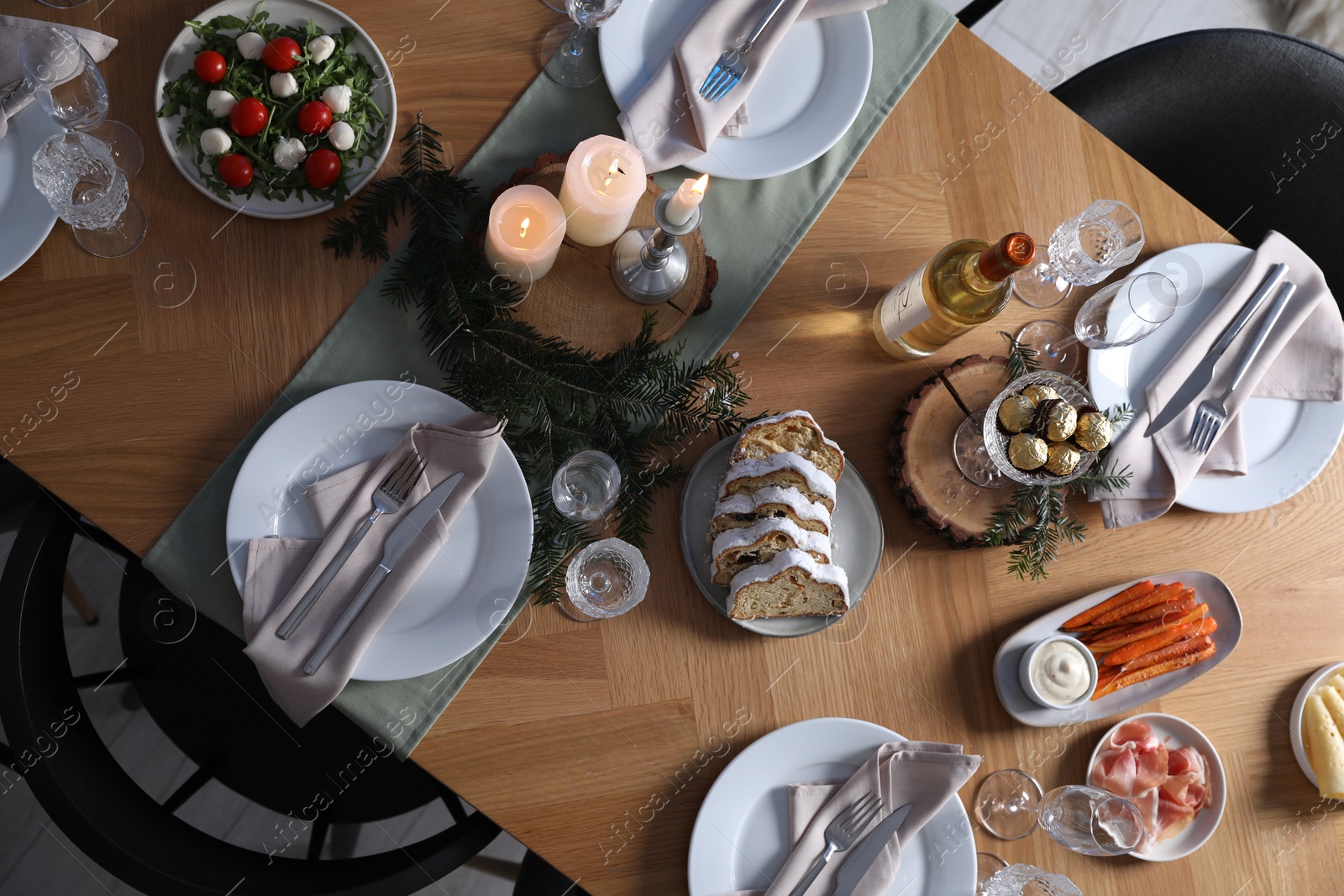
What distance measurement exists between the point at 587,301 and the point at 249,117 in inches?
19.8

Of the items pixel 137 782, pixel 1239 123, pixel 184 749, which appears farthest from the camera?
pixel 137 782

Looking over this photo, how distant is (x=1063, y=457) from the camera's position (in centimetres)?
125

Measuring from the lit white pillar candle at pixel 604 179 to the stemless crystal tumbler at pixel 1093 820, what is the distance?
3.42 feet

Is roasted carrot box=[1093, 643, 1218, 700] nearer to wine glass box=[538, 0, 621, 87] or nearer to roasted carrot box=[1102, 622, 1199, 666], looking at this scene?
roasted carrot box=[1102, 622, 1199, 666]

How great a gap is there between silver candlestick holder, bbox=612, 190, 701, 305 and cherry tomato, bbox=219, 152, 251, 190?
501 millimetres

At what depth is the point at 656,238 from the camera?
1232 mm

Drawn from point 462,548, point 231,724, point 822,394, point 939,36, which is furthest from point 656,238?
point 231,724

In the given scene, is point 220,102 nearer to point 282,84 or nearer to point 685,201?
point 282,84

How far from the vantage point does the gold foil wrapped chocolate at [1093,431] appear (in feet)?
4.07

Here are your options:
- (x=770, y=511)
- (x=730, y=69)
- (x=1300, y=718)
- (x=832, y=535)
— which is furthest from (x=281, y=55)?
(x=1300, y=718)

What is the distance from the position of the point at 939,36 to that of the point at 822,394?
626 mm

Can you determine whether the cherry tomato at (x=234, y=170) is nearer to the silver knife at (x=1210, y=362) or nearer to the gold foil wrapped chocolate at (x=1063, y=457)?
the gold foil wrapped chocolate at (x=1063, y=457)

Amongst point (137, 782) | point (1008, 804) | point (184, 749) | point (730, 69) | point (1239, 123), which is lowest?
point (137, 782)

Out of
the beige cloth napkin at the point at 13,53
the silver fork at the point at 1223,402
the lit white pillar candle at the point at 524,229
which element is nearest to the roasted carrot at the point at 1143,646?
the silver fork at the point at 1223,402
